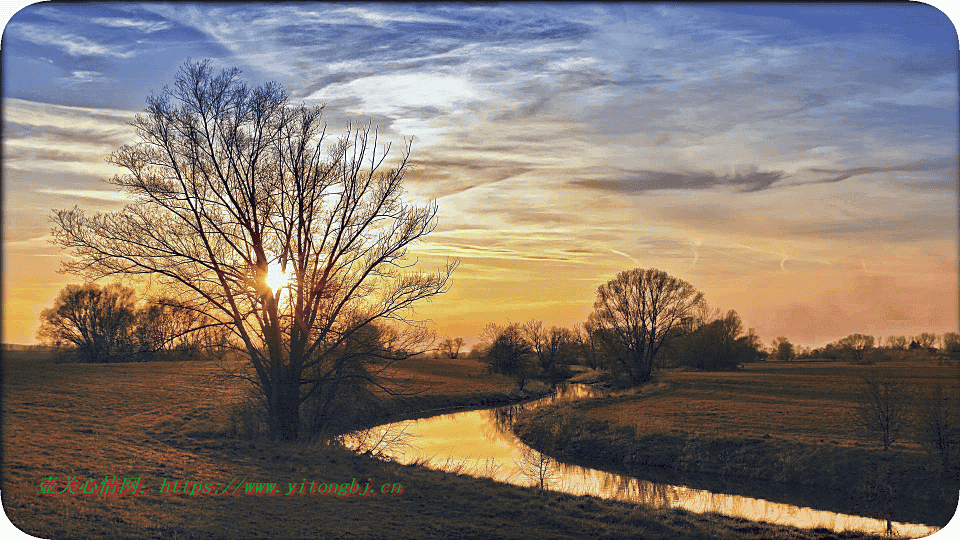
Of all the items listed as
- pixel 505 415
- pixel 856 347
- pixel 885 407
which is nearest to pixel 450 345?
pixel 505 415

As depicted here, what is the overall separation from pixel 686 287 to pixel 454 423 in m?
21.6

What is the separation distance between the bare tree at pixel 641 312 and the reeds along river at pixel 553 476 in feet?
58.3

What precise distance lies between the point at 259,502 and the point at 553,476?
1048 cm

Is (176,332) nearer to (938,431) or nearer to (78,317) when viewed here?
(938,431)

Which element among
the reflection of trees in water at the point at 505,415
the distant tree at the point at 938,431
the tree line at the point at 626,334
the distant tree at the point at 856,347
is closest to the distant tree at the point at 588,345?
the tree line at the point at 626,334

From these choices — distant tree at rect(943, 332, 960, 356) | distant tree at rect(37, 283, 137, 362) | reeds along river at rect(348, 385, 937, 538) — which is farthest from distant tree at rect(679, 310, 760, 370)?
distant tree at rect(37, 283, 137, 362)

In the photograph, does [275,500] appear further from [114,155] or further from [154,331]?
[114,155]

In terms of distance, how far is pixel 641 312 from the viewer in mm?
41375

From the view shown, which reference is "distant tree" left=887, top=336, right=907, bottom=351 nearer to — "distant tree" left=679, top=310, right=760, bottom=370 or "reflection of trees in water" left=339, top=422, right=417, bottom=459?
"distant tree" left=679, top=310, right=760, bottom=370

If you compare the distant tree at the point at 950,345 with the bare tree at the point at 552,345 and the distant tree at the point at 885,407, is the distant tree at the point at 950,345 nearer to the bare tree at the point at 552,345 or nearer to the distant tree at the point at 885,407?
the distant tree at the point at 885,407

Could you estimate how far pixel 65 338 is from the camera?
129 feet

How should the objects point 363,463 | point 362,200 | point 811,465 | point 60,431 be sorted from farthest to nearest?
1. point 811,465
2. point 362,200
3. point 60,431
4. point 363,463

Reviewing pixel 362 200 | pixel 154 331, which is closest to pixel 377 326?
pixel 362 200

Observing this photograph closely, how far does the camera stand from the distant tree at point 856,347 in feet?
132
